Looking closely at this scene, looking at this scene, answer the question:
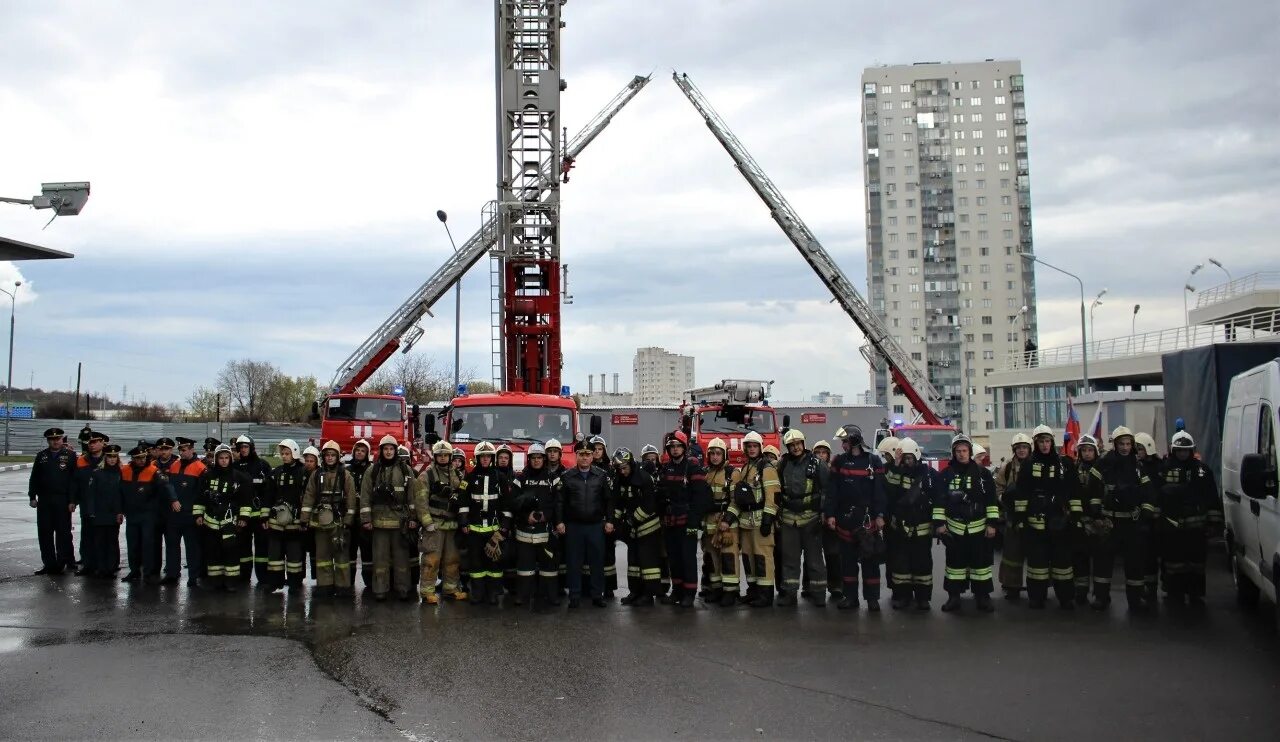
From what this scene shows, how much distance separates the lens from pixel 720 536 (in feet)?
30.7

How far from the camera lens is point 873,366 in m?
35.8

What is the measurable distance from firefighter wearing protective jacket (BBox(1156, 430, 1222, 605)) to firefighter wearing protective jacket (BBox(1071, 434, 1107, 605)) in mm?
548

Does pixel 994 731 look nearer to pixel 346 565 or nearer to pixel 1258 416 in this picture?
pixel 1258 416

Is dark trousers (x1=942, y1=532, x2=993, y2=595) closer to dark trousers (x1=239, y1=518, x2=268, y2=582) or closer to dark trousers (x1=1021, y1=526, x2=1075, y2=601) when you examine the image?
dark trousers (x1=1021, y1=526, x2=1075, y2=601)

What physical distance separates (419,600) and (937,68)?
8467 cm

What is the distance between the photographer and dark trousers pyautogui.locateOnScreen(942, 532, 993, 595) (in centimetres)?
902

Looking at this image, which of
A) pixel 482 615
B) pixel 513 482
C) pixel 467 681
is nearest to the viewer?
pixel 467 681

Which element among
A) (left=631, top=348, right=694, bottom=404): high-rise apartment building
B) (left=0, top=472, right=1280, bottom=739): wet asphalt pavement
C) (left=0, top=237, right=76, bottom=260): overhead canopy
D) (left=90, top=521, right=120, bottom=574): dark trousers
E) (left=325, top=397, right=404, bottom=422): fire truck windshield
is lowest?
(left=0, top=472, right=1280, bottom=739): wet asphalt pavement

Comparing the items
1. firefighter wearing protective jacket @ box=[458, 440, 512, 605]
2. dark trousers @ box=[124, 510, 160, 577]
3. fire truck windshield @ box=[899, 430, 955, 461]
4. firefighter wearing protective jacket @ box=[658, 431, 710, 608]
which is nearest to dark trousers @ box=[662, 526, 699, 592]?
firefighter wearing protective jacket @ box=[658, 431, 710, 608]

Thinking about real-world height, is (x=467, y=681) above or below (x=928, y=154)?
below

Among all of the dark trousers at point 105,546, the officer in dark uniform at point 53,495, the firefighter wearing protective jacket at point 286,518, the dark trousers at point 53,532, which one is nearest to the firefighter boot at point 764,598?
the firefighter wearing protective jacket at point 286,518

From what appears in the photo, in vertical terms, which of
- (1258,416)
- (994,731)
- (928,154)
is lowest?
(994,731)

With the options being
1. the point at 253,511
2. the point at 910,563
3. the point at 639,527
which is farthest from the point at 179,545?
the point at 910,563

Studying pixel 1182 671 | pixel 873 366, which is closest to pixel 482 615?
pixel 1182 671
